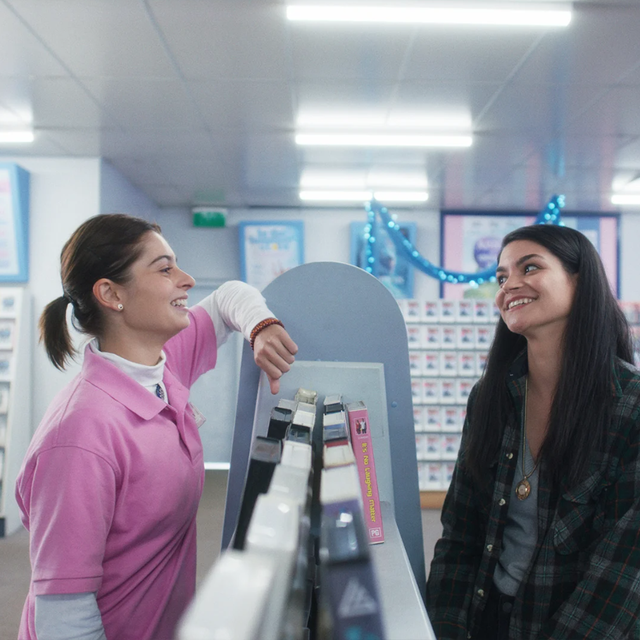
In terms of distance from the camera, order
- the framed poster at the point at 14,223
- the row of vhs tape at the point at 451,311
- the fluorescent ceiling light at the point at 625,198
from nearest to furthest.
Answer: the framed poster at the point at 14,223
the row of vhs tape at the point at 451,311
the fluorescent ceiling light at the point at 625,198

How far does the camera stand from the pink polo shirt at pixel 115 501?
0.94m

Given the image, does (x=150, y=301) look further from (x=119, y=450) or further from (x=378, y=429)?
(x=378, y=429)

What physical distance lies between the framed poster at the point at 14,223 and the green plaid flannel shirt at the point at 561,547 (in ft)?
15.1

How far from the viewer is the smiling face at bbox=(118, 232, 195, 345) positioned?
48.5 inches

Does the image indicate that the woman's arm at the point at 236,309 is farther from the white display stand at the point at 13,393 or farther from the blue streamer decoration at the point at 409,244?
the blue streamer decoration at the point at 409,244

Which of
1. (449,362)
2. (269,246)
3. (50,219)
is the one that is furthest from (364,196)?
(50,219)

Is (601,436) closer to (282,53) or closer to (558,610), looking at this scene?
(558,610)

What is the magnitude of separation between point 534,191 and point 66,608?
6228mm

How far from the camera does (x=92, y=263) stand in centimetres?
121

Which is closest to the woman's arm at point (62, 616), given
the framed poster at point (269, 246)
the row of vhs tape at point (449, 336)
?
the row of vhs tape at point (449, 336)

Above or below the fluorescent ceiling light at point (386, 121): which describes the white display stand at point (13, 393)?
below

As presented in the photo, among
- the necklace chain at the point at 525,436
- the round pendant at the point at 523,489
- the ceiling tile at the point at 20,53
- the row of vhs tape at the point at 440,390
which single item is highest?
the ceiling tile at the point at 20,53

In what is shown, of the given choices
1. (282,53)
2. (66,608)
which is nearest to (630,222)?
(282,53)

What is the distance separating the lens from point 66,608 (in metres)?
0.93
